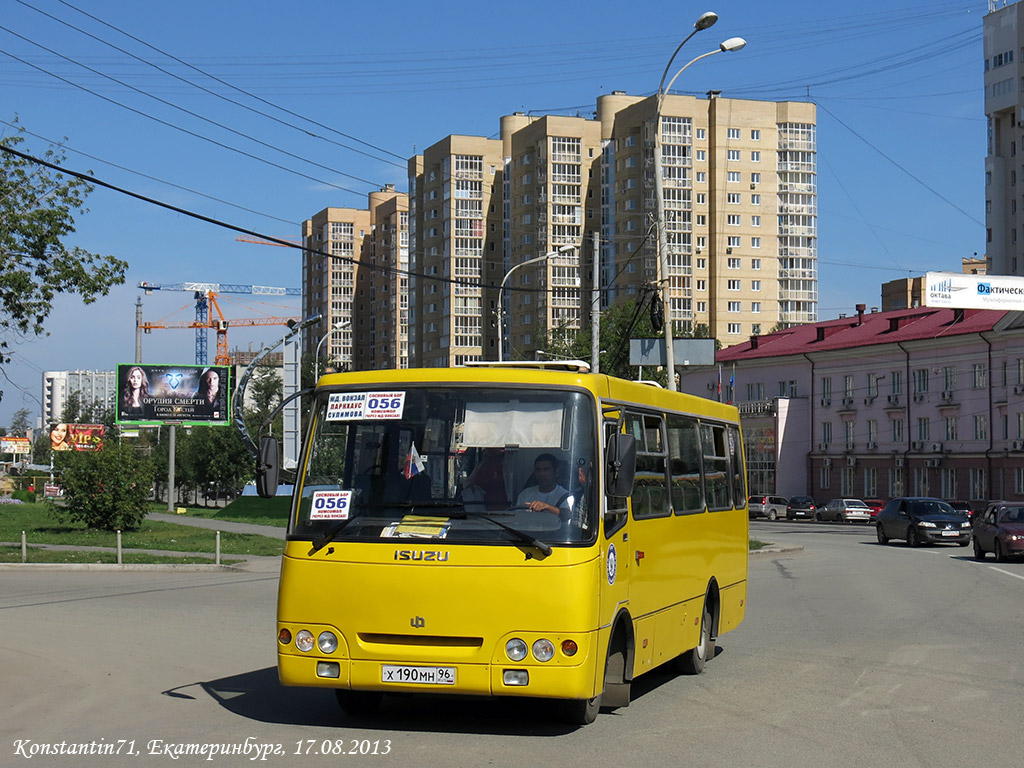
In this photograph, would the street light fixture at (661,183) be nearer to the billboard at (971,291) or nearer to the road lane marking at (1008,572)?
the road lane marking at (1008,572)

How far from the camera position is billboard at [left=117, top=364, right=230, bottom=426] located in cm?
6025

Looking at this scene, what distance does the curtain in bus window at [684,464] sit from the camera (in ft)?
36.5

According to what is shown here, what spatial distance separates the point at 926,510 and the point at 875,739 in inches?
1302

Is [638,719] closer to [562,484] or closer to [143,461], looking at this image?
[562,484]

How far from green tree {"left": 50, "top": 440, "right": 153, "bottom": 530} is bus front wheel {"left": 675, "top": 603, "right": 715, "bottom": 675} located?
2920 centimetres

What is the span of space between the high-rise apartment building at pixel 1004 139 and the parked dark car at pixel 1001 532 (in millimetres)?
91547

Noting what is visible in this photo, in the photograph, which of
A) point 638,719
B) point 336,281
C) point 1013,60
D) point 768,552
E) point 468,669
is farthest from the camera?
point 336,281

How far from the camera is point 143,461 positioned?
131 ft

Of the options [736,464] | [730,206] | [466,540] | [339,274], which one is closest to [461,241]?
[730,206]

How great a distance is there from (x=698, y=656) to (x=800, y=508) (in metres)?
65.7

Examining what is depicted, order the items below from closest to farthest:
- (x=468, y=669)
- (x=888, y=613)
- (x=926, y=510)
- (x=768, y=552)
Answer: (x=468, y=669) < (x=888, y=613) < (x=768, y=552) < (x=926, y=510)

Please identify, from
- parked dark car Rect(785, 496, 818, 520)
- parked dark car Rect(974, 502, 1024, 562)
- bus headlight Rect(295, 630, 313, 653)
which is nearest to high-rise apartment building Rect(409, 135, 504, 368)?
parked dark car Rect(785, 496, 818, 520)

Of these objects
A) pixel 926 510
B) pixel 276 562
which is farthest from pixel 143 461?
pixel 926 510

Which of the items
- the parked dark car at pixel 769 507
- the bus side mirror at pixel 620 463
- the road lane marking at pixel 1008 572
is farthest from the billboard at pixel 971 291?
the parked dark car at pixel 769 507
